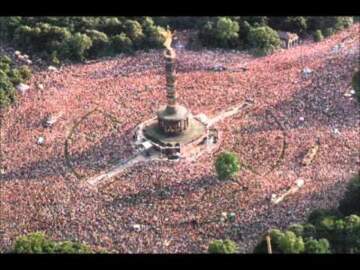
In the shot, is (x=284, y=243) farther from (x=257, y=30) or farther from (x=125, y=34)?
(x=125, y=34)

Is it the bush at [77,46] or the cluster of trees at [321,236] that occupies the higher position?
the bush at [77,46]

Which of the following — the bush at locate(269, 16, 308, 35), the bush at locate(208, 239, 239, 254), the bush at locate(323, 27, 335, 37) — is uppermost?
the bush at locate(269, 16, 308, 35)

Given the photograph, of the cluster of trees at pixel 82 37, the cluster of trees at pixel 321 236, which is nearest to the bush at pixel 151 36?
the cluster of trees at pixel 82 37

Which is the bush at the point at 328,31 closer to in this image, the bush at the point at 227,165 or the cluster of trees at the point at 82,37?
the cluster of trees at the point at 82,37

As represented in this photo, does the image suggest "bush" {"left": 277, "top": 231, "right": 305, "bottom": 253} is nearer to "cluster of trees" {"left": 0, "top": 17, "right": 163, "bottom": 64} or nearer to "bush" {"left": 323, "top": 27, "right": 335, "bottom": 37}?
"cluster of trees" {"left": 0, "top": 17, "right": 163, "bottom": 64}

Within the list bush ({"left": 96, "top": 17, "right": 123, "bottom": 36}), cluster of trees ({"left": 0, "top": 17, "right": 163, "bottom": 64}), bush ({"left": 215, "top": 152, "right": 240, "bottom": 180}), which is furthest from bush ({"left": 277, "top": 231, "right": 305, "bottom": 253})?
bush ({"left": 96, "top": 17, "right": 123, "bottom": 36})

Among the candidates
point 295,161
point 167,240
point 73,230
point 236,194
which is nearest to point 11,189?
point 73,230

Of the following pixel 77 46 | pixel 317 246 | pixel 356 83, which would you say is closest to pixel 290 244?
pixel 317 246
